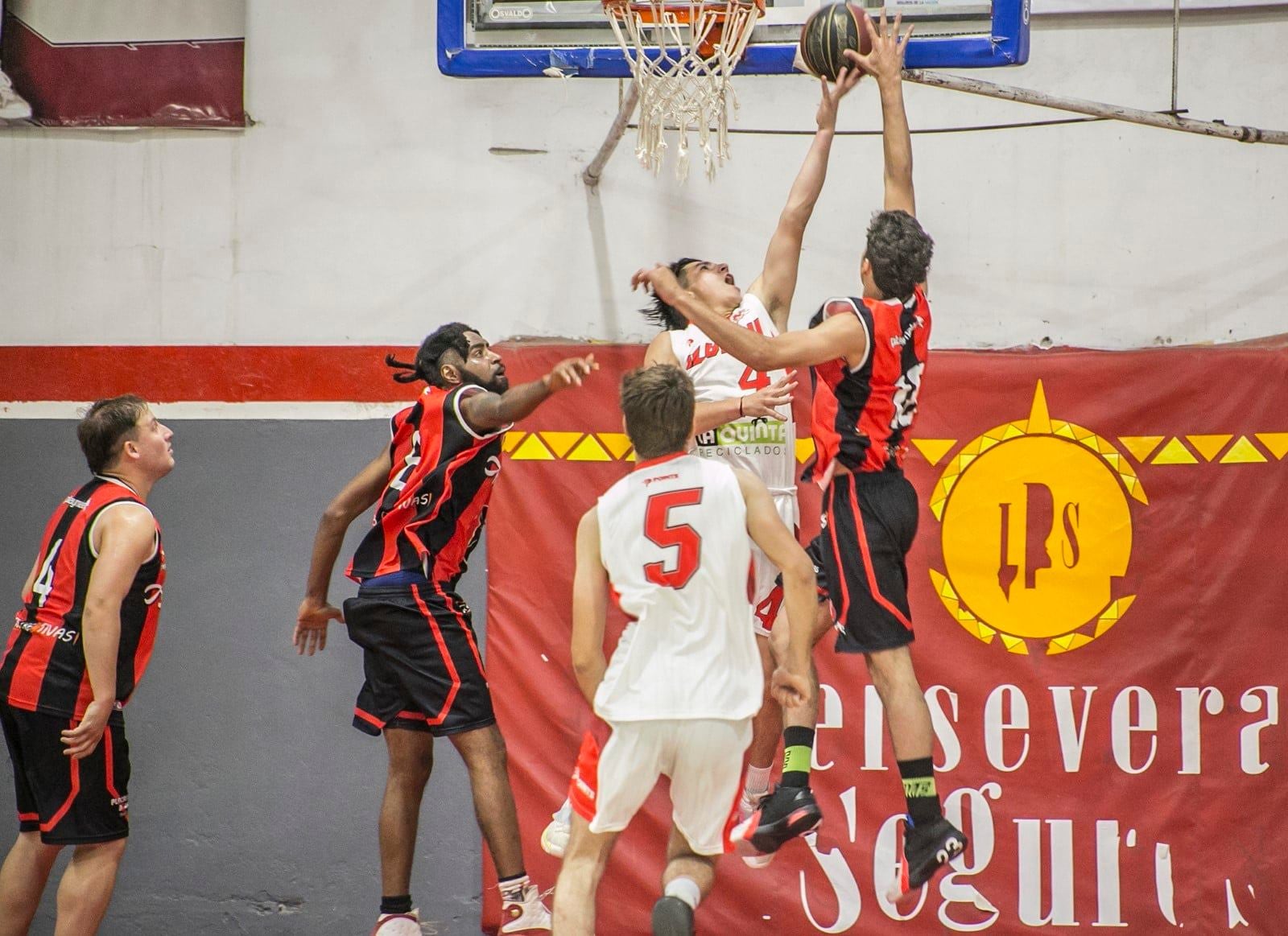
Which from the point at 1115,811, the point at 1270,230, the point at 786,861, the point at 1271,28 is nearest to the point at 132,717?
the point at 786,861

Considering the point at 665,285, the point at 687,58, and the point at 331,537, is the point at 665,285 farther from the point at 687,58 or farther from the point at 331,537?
the point at 331,537

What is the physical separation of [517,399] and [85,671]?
2.09 m

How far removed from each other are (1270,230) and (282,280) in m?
5.25

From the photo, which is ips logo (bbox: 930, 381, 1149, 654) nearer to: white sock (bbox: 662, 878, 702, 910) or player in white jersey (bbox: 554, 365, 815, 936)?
player in white jersey (bbox: 554, 365, 815, 936)

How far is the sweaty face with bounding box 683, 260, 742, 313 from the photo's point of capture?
5.78 metres

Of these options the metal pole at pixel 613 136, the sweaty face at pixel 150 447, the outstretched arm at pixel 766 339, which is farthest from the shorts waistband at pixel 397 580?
the metal pole at pixel 613 136

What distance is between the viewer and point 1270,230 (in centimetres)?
671

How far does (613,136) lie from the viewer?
21.2ft

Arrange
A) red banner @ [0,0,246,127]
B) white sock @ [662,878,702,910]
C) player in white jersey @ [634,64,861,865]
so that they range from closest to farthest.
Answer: white sock @ [662,878,702,910]
player in white jersey @ [634,64,861,865]
red banner @ [0,0,246,127]

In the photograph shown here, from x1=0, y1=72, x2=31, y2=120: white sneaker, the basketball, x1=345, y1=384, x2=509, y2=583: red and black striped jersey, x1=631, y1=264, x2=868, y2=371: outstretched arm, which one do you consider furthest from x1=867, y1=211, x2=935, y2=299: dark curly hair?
x1=0, y1=72, x2=31, y2=120: white sneaker

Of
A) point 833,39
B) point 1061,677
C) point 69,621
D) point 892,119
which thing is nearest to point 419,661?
point 69,621

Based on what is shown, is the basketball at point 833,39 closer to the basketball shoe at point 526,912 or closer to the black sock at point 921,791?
the black sock at point 921,791

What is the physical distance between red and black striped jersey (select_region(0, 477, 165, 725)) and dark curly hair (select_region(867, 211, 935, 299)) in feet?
10.2

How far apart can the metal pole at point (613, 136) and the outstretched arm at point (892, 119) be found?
1.11m
